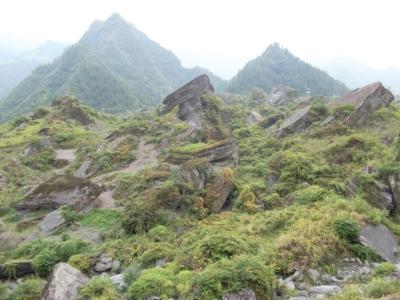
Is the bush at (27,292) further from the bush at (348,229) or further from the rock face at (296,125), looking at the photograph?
the rock face at (296,125)

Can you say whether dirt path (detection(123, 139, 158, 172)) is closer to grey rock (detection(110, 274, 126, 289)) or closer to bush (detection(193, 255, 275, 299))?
grey rock (detection(110, 274, 126, 289))

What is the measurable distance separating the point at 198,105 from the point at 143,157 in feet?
38.3

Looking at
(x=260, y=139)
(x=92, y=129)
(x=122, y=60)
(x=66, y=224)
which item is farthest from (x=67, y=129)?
(x=122, y=60)

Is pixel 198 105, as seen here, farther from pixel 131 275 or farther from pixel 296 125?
pixel 131 275

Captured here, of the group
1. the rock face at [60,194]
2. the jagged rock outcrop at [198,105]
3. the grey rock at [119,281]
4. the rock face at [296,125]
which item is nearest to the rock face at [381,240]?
the grey rock at [119,281]

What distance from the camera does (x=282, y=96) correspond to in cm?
7344

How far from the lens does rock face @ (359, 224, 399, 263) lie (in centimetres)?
1266

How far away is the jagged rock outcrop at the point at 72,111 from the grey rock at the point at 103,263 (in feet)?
123

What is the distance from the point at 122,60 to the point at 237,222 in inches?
7002

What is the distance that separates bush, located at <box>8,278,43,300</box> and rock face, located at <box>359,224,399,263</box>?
9381mm

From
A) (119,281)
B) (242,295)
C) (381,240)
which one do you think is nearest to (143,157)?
(119,281)

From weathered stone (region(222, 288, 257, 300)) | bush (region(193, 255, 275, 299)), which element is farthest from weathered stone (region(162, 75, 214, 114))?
weathered stone (region(222, 288, 257, 300))

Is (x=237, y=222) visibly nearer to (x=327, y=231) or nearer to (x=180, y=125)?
(x=327, y=231)

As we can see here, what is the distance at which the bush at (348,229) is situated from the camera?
12773mm
